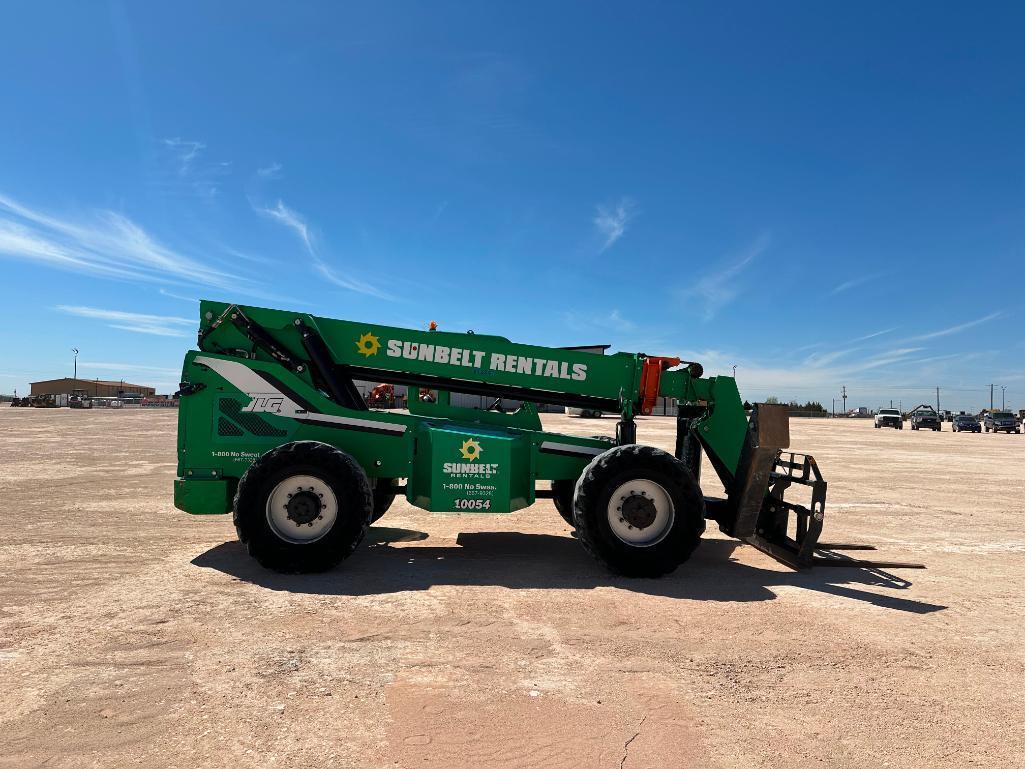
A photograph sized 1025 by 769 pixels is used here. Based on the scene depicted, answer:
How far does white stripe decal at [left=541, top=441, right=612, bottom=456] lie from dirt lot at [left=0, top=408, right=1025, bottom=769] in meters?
1.19

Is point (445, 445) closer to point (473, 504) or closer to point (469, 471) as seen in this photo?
point (469, 471)

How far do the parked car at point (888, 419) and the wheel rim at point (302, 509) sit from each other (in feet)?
183

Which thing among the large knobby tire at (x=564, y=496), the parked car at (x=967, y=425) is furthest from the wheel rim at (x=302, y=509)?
the parked car at (x=967, y=425)

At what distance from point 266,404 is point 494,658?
3.93 m

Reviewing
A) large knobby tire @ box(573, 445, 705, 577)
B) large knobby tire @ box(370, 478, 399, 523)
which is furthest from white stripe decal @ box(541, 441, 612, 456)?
large knobby tire @ box(370, 478, 399, 523)

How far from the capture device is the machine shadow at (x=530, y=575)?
5371 millimetres

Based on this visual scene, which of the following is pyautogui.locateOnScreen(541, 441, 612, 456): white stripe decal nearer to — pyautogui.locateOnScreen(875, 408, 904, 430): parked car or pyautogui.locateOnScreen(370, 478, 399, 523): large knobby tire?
pyautogui.locateOnScreen(370, 478, 399, 523): large knobby tire

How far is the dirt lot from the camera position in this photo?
2.88 meters

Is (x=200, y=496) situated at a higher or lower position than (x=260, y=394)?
lower

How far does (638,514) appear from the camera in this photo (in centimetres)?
596

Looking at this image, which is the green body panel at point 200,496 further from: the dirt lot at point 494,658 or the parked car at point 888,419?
the parked car at point 888,419

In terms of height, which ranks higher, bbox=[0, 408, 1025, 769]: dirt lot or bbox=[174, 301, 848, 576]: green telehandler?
bbox=[174, 301, 848, 576]: green telehandler

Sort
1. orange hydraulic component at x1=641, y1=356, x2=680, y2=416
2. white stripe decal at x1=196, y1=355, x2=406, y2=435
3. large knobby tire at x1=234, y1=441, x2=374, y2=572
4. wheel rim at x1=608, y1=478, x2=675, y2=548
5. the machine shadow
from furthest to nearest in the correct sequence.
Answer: orange hydraulic component at x1=641, y1=356, x2=680, y2=416 → white stripe decal at x1=196, y1=355, x2=406, y2=435 → wheel rim at x1=608, y1=478, x2=675, y2=548 → large knobby tire at x1=234, y1=441, x2=374, y2=572 → the machine shadow

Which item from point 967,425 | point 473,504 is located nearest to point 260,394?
point 473,504
